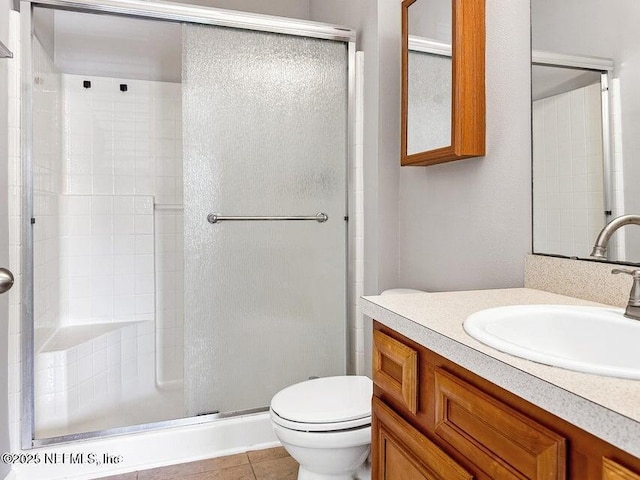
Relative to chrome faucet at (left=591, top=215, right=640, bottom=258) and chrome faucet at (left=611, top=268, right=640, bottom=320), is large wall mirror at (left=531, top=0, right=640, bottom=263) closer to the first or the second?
chrome faucet at (left=591, top=215, right=640, bottom=258)

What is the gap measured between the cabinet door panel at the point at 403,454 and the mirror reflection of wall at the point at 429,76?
934 millimetres

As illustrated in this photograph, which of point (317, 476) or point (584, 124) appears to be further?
point (317, 476)

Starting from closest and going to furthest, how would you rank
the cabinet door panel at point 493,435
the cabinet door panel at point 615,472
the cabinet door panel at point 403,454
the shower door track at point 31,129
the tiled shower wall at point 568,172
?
the cabinet door panel at point 615,472
the cabinet door panel at point 493,435
the cabinet door panel at point 403,454
the tiled shower wall at point 568,172
the shower door track at point 31,129

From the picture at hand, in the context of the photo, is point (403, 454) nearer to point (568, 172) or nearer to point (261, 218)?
point (568, 172)

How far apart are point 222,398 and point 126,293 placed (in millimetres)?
1244

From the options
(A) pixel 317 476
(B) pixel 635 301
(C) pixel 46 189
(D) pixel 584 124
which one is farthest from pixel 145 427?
(D) pixel 584 124

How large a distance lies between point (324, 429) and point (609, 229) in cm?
97

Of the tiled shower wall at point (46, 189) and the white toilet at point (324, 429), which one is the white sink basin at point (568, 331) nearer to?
the white toilet at point (324, 429)

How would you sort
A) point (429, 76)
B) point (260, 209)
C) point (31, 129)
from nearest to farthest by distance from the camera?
point (429, 76) → point (31, 129) → point (260, 209)

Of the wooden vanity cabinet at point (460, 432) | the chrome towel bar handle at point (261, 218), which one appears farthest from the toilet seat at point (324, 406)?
the chrome towel bar handle at point (261, 218)

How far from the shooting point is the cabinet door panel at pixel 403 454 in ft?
2.52

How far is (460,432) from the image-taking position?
733 millimetres

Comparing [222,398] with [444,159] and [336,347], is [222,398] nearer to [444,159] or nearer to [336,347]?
[336,347]

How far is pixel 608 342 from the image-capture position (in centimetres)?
84
